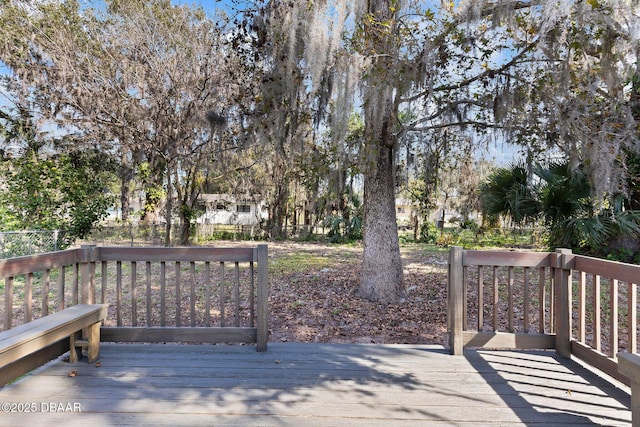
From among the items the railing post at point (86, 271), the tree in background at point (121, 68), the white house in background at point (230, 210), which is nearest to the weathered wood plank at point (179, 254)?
the railing post at point (86, 271)

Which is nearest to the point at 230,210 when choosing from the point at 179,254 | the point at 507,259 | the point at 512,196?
the point at 512,196

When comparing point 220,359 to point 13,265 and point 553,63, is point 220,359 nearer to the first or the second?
point 13,265

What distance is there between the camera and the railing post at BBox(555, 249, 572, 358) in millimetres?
2551

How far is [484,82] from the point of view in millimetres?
4613

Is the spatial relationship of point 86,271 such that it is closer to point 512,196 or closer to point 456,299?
point 456,299

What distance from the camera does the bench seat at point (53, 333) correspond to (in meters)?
1.72

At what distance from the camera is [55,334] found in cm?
197

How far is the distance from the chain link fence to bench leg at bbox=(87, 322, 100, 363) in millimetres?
4386

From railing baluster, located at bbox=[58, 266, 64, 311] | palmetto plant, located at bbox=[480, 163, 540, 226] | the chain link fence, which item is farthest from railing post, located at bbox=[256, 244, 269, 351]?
palmetto plant, located at bbox=[480, 163, 540, 226]

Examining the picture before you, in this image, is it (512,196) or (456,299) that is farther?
(512,196)

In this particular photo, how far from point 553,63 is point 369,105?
7.00 feet

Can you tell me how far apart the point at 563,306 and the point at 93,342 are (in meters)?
3.32

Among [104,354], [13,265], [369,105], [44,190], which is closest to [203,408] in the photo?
[104,354]

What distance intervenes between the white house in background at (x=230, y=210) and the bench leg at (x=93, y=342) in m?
13.5
